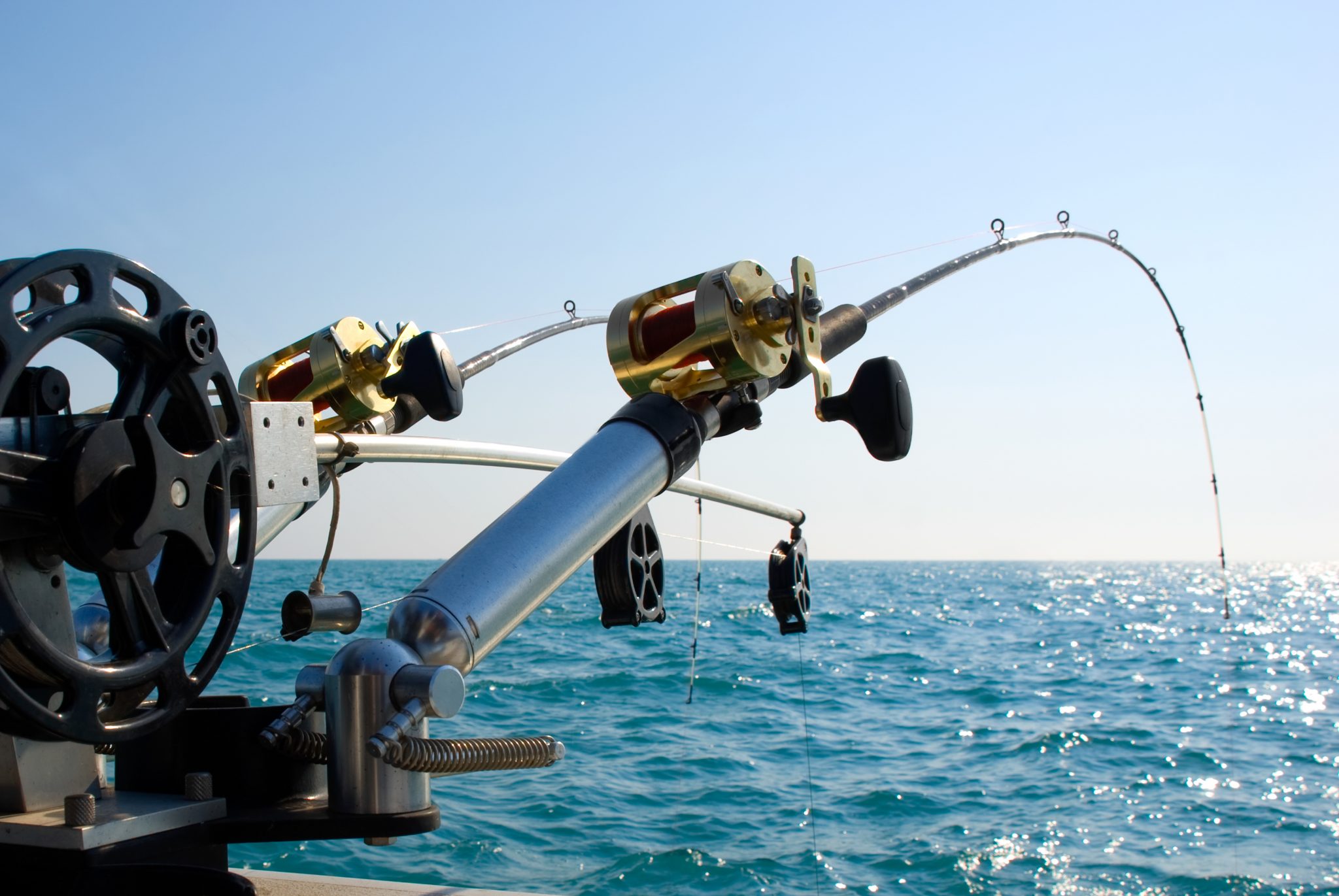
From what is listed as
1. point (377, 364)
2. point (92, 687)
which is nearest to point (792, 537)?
point (377, 364)

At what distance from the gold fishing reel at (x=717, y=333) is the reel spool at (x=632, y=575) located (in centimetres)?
40

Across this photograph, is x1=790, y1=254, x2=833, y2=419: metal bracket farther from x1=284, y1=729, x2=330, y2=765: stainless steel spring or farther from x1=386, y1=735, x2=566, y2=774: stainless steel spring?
x1=284, y1=729, x2=330, y2=765: stainless steel spring

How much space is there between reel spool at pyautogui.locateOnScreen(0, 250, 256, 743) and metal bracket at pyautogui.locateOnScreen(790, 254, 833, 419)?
75 cm

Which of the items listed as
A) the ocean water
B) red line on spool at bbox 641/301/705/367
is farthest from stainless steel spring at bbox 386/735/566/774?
the ocean water

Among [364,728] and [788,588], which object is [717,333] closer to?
[364,728]

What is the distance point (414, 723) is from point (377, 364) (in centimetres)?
102

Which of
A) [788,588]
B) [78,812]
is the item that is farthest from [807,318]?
[788,588]

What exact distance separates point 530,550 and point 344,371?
91 cm

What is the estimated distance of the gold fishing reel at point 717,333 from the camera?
1630mm

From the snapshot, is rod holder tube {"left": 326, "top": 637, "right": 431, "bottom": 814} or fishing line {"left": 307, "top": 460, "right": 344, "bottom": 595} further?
fishing line {"left": 307, "top": 460, "right": 344, "bottom": 595}

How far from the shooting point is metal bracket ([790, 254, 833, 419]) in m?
1.71

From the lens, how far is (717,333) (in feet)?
5.31

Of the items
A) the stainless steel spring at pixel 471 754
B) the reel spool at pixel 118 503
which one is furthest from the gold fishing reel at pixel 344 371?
the stainless steel spring at pixel 471 754

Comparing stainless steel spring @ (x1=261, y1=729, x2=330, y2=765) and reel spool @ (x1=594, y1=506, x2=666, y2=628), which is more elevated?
reel spool @ (x1=594, y1=506, x2=666, y2=628)
